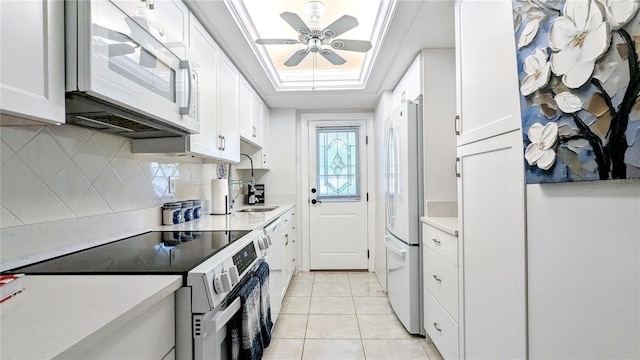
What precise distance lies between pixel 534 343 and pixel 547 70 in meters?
0.91

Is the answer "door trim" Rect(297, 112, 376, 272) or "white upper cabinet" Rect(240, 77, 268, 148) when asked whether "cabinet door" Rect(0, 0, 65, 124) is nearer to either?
"white upper cabinet" Rect(240, 77, 268, 148)

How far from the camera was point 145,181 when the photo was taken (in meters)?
1.71

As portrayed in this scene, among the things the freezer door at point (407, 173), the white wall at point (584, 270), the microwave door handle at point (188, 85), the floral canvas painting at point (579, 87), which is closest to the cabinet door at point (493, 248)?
the white wall at point (584, 270)

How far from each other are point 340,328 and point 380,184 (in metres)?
1.69

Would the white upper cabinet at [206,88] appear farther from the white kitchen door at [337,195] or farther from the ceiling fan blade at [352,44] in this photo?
the white kitchen door at [337,195]

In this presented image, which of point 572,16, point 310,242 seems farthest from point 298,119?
point 572,16

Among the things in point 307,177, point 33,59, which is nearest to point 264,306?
point 33,59

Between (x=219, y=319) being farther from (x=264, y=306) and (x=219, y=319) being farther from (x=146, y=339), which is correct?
(x=264, y=306)

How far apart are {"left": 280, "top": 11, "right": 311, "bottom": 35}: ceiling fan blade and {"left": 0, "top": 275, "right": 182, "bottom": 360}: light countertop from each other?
1588 millimetres

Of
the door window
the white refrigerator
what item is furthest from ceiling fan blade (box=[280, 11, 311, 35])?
the door window

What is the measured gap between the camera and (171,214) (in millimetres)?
1885

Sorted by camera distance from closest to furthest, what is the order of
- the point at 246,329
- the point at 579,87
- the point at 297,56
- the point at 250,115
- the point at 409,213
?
the point at 579,87 → the point at 246,329 → the point at 409,213 → the point at 297,56 → the point at 250,115

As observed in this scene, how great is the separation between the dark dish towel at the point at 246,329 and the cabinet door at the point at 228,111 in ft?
3.77

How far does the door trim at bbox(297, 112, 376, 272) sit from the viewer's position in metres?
3.94
